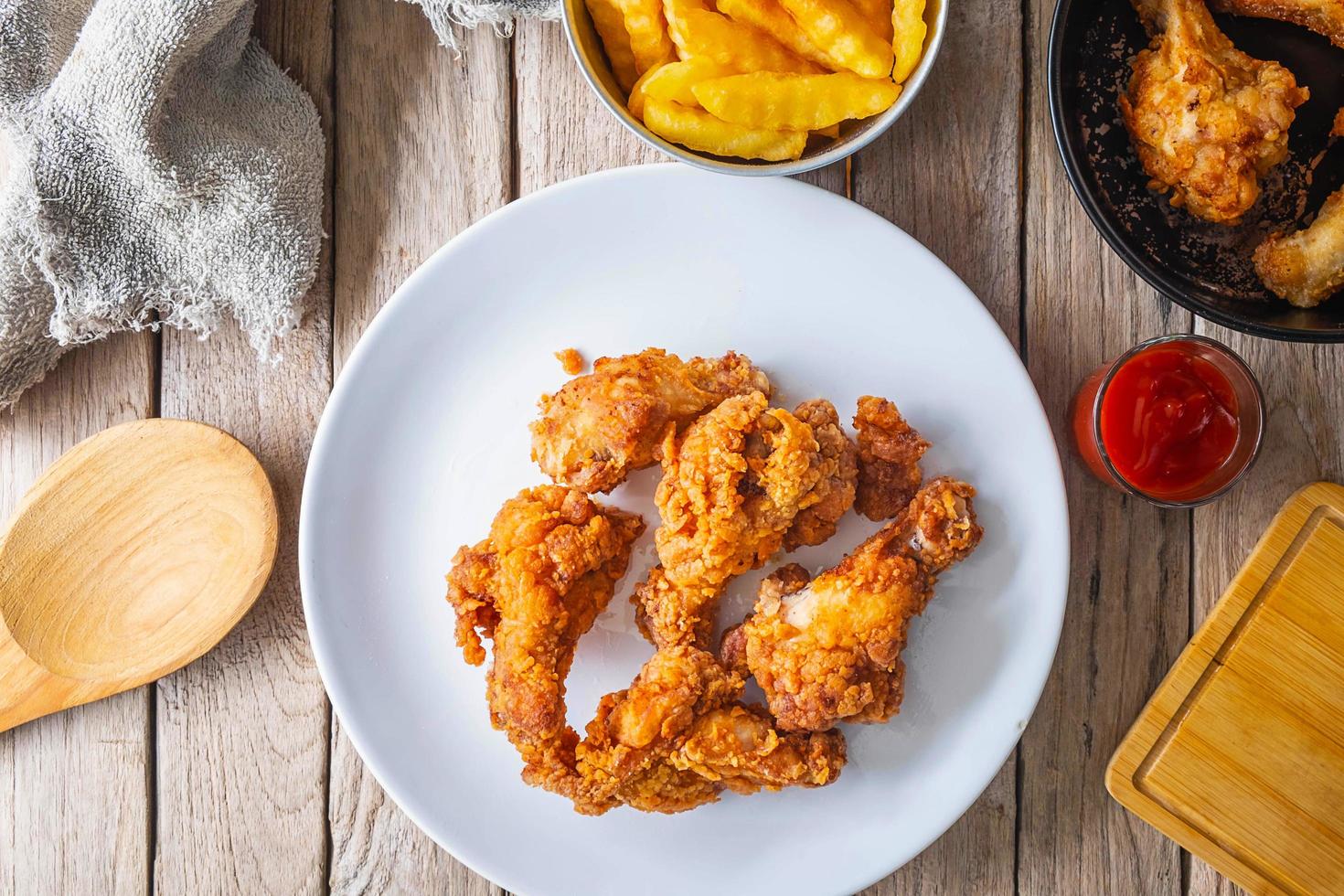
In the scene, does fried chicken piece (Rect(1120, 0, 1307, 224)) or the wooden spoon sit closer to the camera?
fried chicken piece (Rect(1120, 0, 1307, 224))

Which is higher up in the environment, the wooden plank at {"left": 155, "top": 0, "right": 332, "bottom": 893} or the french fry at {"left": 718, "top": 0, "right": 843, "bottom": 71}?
the french fry at {"left": 718, "top": 0, "right": 843, "bottom": 71}

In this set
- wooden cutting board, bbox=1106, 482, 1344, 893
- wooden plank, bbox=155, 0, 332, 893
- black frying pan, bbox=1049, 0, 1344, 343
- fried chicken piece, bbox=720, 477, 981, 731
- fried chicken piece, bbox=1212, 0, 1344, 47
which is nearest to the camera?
fried chicken piece, bbox=720, 477, 981, 731

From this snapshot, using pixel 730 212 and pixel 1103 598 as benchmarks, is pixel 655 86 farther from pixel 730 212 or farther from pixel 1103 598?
pixel 1103 598

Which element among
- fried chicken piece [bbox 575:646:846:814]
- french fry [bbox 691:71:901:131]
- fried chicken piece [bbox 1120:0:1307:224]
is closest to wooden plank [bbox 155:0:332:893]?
fried chicken piece [bbox 575:646:846:814]

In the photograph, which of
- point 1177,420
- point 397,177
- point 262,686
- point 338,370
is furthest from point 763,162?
point 262,686

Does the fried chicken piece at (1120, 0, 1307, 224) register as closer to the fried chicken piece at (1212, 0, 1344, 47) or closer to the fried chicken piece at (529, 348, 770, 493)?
the fried chicken piece at (1212, 0, 1344, 47)

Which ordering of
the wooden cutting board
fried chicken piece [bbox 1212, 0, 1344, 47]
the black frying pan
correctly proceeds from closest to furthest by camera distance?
fried chicken piece [bbox 1212, 0, 1344, 47]
the black frying pan
the wooden cutting board

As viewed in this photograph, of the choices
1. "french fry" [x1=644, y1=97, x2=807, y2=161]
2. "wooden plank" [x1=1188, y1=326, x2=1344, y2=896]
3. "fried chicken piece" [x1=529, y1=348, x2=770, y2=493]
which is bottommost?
"wooden plank" [x1=1188, y1=326, x2=1344, y2=896]

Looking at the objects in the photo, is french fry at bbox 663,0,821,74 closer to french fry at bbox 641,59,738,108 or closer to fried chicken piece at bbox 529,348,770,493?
french fry at bbox 641,59,738,108

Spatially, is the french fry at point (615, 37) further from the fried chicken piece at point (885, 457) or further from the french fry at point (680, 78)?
the fried chicken piece at point (885, 457)
